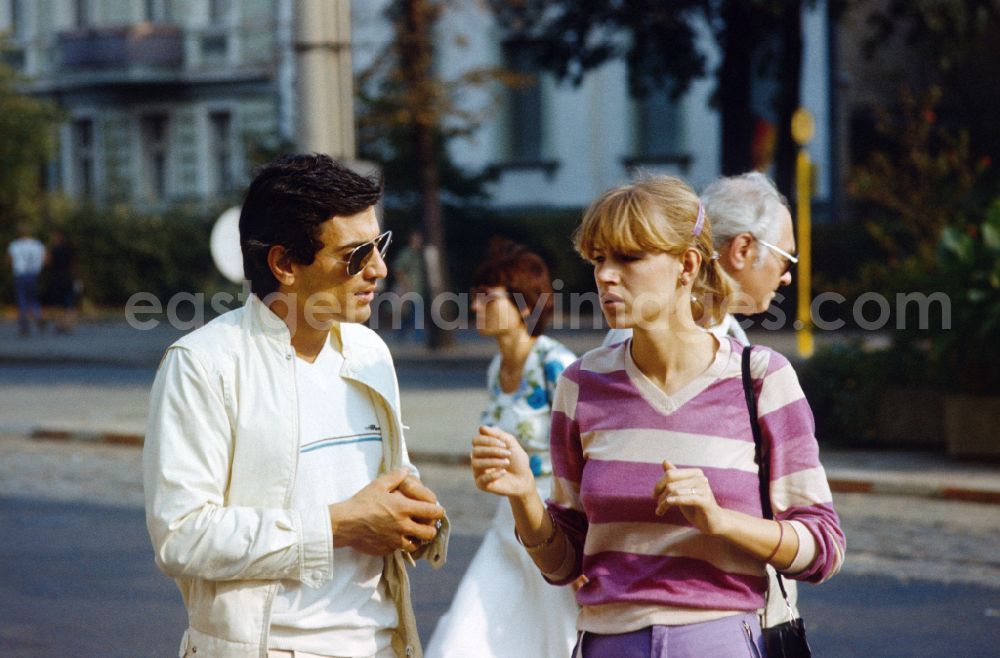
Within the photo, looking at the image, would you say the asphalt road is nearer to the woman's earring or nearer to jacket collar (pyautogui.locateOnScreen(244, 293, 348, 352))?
the woman's earring

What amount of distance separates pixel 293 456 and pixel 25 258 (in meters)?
25.6

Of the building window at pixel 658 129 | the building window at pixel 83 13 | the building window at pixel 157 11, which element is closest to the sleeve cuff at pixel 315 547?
the building window at pixel 658 129

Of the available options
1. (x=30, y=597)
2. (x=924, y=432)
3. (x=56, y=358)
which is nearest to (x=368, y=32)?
(x=56, y=358)

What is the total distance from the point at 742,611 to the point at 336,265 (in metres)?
1.01

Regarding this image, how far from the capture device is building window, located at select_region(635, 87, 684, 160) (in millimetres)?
30594

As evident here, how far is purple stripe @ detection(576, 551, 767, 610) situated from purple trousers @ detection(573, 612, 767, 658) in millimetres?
34

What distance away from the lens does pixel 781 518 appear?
285 centimetres

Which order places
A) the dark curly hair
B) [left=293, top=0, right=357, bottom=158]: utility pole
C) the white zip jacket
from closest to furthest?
1. the white zip jacket
2. the dark curly hair
3. [left=293, top=0, right=357, bottom=158]: utility pole

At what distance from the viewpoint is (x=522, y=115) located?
32.1 m

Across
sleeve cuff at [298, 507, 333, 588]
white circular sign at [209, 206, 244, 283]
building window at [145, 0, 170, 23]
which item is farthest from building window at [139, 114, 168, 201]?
sleeve cuff at [298, 507, 333, 588]

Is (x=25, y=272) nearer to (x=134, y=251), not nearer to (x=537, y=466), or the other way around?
(x=134, y=251)

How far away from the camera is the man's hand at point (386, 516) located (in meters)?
2.87

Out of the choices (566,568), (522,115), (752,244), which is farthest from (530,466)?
(522,115)

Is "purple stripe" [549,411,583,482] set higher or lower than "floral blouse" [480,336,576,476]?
higher
